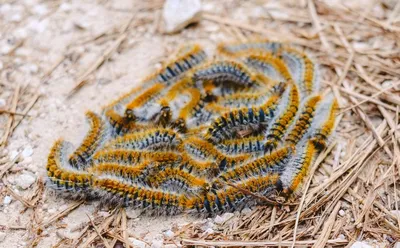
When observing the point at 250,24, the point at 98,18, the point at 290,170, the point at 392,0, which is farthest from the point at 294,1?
the point at 290,170

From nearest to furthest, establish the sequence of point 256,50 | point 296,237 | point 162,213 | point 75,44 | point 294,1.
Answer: point 296,237, point 162,213, point 256,50, point 75,44, point 294,1

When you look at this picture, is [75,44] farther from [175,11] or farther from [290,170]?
[290,170]

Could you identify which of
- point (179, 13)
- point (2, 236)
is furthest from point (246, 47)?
point (2, 236)

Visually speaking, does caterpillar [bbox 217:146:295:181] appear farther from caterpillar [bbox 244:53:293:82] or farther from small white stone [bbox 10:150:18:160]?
small white stone [bbox 10:150:18:160]

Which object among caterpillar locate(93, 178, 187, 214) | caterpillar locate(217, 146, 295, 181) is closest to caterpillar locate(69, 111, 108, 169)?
caterpillar locate(93, 178, 187, 214)

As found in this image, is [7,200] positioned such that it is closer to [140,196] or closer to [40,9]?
[140,196]

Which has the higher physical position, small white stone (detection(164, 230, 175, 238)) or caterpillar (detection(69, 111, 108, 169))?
caterpillar (detection(69, 111, 108, 169))

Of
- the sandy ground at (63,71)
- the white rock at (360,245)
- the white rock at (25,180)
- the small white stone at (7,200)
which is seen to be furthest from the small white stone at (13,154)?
the white rock at (360,245)
